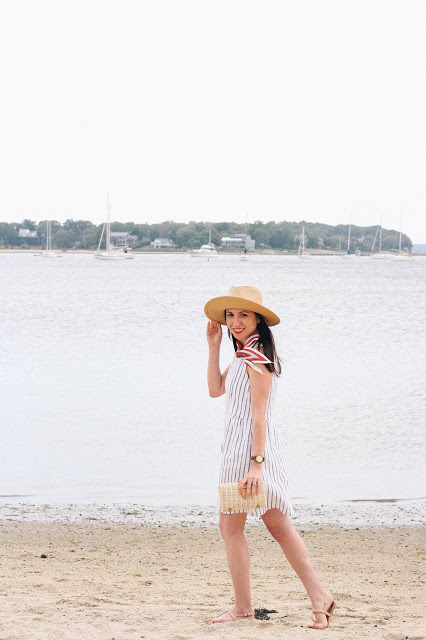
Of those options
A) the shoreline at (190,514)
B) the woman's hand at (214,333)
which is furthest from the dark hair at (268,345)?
the shoreline at (190,514)

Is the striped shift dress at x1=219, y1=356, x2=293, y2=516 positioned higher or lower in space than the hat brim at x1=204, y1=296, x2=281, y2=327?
lower

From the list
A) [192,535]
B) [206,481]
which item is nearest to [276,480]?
[192,535]

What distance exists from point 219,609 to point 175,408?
33.2 feet

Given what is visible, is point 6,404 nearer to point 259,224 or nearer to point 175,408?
point 175,408

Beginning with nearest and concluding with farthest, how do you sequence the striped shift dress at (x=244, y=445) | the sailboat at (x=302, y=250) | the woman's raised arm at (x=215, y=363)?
the striped shift dress at (x=244, y=445)
the woman's raised arm at (x=215, y=363)
the sailboat at (x=302, y=250)

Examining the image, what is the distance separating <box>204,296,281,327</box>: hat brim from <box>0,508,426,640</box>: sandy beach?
1.50 m

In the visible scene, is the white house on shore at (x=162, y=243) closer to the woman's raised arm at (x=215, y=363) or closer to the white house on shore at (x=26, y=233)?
the white house on shore at (x=26, y=233)

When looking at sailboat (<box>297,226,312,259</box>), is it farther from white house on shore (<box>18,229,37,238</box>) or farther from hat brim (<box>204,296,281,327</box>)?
hat brim (<box>204,296,281,327</box>)

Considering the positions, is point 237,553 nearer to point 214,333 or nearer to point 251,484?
point 251,484

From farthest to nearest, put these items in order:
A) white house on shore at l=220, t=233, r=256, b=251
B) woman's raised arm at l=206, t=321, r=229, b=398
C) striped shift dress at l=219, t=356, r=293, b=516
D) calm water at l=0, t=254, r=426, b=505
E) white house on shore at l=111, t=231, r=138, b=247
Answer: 1. white house on shore at l=220, t=233, r=256, b=251
2. white house on shore at l=111, t=231, r=138, b=247
3. calm water at l=0, t=254, r=426, b=505
4. woman's raised arm at l=206, t=321, r=229, b=398
5. striped shift dress at l=219, t=356, r=293, b=516

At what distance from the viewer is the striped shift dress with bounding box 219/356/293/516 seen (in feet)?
13.4

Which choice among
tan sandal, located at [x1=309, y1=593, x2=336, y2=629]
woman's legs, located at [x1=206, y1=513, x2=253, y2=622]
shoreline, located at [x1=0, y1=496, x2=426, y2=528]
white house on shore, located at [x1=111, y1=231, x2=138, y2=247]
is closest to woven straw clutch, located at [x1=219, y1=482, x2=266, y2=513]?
woman's legs, located at [x1=206, y1=513, x2=253, y2=622]

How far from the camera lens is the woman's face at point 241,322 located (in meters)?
4.27

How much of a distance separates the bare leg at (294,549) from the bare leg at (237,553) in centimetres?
14
